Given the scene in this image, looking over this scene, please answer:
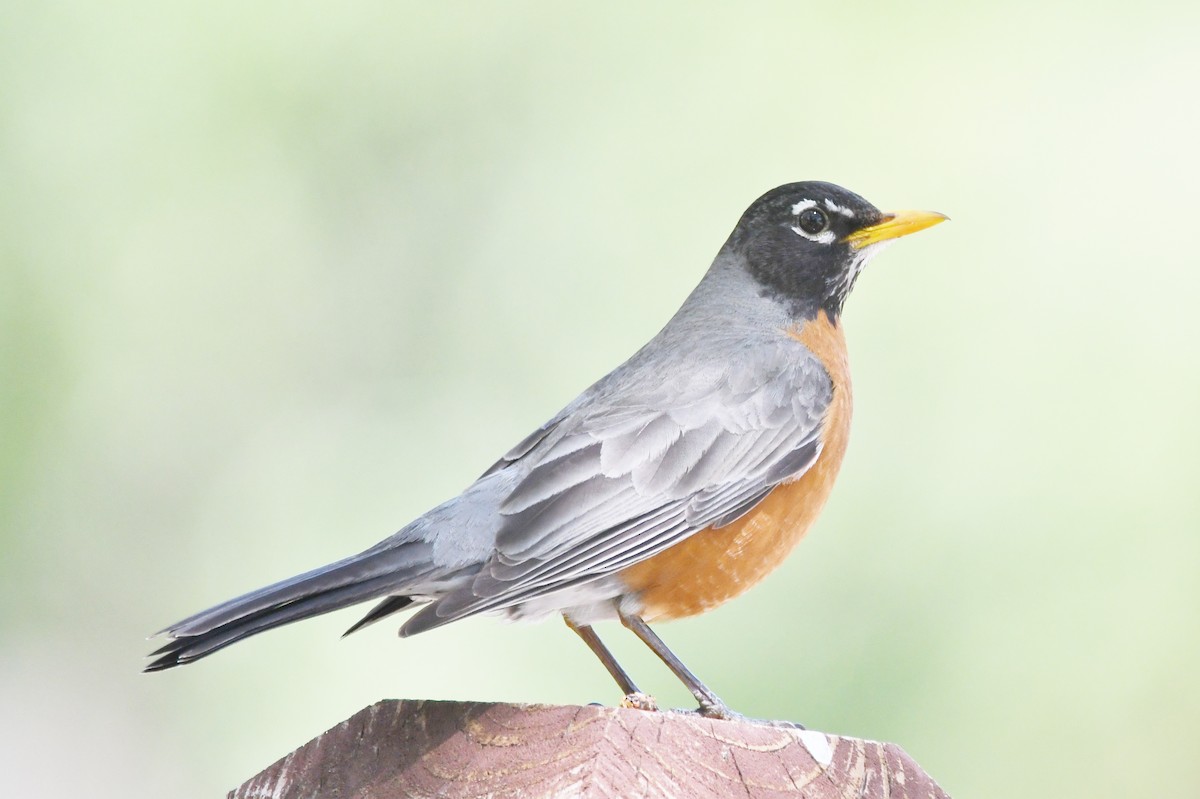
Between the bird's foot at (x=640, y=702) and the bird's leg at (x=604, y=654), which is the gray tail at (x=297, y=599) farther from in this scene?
the bird's foot at (x=640, y=702)

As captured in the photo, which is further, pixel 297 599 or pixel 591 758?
pixel 297 599

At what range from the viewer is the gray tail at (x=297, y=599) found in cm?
234

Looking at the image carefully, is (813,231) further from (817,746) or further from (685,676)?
(817,746)

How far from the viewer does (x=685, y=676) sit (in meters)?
2.82

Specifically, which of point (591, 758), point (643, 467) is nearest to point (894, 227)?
point (643, 467)

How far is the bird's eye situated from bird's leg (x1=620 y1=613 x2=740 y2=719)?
4.81 ft

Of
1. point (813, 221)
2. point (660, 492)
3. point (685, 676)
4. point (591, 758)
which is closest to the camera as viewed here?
point (591, 758)

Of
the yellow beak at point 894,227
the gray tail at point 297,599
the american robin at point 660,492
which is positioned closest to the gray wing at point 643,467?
the american robin at point 660,492

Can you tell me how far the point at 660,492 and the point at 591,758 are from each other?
1128 millimetres

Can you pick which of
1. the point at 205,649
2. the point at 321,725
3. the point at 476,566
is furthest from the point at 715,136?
the point at 205,649

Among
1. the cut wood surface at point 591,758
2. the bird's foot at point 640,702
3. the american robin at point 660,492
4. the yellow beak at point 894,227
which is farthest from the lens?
the yellow beak at point 894,227

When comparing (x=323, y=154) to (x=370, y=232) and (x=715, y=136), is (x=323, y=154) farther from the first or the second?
(x=715, y=136)

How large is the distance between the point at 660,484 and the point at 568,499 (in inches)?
9.0

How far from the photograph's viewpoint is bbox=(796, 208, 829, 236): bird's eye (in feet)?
12.9
